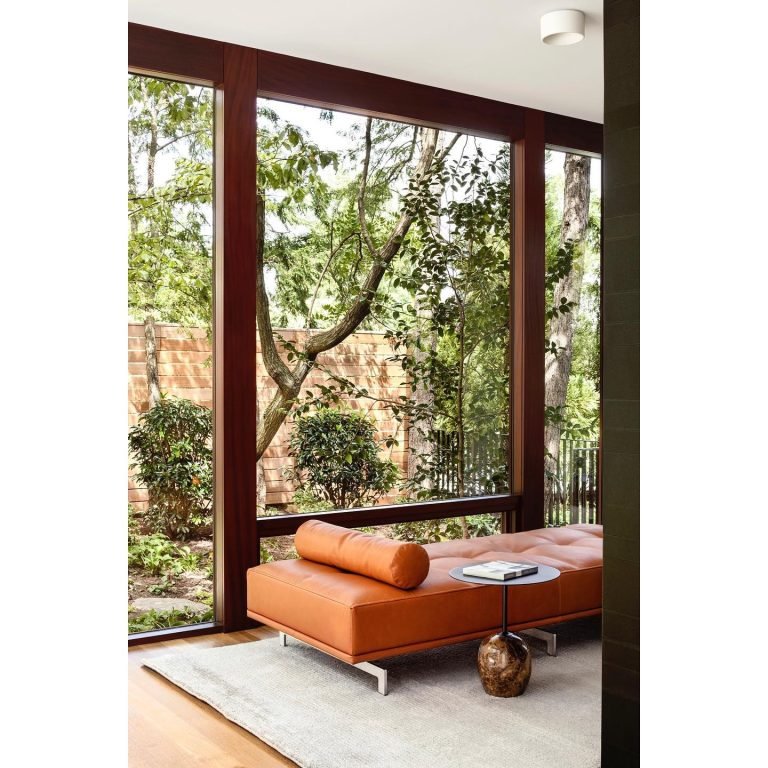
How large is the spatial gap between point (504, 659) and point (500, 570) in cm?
31

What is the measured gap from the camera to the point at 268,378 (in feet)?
14.2

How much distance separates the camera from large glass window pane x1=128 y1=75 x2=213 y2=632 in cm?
398

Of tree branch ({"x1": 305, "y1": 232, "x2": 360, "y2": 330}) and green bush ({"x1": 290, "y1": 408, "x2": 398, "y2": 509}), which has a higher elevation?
tree branch ({"x1": 305, "y1": 232, "x2": 360, "y2": 330})

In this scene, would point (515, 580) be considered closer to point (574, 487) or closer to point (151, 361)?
point (151, 361)
